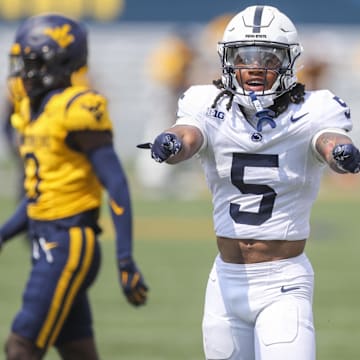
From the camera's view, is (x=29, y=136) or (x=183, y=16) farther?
(x=183, y=16)

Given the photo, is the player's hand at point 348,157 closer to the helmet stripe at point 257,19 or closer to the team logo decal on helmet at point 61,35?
the helmet stripe at point 257,19

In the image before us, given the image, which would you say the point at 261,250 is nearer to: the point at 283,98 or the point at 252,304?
the point at 252,304

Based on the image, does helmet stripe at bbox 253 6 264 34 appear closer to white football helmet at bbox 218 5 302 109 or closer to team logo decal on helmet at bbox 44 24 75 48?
white football helmet at bbox 218 5 302 109

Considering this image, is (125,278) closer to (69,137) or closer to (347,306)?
(69,137)

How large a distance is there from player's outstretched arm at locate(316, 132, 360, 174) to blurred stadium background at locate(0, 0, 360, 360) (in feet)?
3.35

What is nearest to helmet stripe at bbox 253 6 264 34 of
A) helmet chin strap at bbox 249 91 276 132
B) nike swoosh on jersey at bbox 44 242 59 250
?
helmet chin strap at bbox 249 91 276 132

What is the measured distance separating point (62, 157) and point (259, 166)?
4.00 ft

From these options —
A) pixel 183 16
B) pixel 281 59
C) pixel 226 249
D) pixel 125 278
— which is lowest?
pixel 183 16

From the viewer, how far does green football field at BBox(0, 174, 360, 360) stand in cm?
770

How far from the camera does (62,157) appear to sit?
5.45 meters

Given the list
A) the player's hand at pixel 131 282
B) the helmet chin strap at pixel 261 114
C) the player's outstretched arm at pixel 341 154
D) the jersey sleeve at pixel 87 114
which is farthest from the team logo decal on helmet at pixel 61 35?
the player's outstretched arm at pixel 341 154

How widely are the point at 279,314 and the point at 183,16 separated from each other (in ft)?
60.6

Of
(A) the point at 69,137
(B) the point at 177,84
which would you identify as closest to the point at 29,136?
(A) the point at 69,137

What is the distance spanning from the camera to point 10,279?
1002 centimetres
